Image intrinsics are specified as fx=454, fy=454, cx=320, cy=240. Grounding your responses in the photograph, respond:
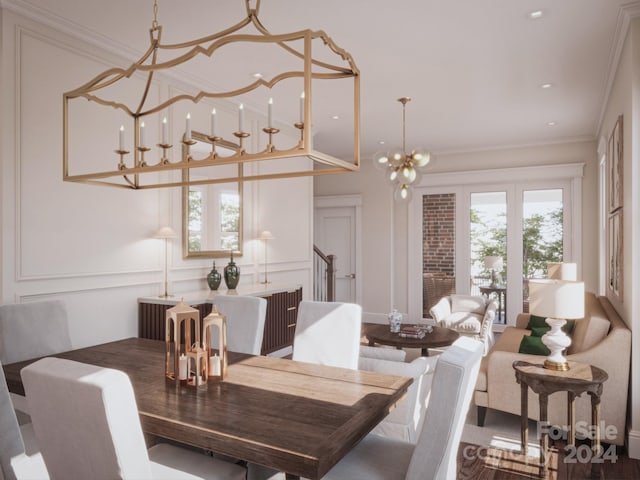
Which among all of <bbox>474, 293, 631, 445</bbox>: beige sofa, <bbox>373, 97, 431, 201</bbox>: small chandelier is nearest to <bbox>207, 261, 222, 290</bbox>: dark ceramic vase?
<bbox>373, 97, 431, 201</bbox>: small chandelier

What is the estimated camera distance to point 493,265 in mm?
6715

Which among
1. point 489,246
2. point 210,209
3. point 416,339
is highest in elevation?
point 210,209

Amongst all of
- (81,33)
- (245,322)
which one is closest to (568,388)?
(245,322)

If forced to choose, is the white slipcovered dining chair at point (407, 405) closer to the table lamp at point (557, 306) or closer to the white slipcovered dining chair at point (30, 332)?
the table lamp at point (557, 306)

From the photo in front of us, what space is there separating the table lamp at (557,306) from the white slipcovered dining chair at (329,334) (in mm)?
1091

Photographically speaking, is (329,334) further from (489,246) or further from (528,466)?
(489,246)

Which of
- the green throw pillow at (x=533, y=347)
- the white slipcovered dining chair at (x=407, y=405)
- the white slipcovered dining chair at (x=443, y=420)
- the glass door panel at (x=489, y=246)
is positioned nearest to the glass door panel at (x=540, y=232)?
the glass door panel at (x=489, y=246)

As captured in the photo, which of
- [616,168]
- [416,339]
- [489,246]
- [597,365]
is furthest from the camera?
[489,246]

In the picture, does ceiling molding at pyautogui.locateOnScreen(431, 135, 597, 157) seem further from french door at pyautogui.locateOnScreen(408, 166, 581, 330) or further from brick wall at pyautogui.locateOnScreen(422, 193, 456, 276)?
brick wall at pyautogui.locateOnScreen(422, 193, 456, 276)

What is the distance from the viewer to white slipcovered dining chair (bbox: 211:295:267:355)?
284 cm

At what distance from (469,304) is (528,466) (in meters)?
3.17

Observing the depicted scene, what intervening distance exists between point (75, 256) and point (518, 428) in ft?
11.1

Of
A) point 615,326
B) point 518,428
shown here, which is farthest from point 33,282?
point 615,326

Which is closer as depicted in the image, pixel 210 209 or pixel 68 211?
pixel 68 211
